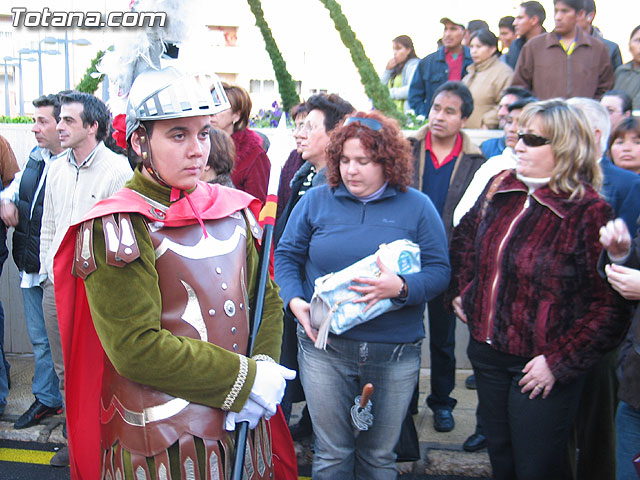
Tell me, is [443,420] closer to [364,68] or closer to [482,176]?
[482,176]

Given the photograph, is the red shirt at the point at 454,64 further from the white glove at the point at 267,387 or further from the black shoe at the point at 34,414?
the white glove at the point at 267,387

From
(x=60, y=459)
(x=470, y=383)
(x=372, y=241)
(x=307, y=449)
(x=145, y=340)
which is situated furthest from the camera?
(x=470, y=383)

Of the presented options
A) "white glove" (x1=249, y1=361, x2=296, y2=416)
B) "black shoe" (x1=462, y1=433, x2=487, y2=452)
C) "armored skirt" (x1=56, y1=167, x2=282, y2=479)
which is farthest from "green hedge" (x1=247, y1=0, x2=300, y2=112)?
"white glove" (x1=249, y1=361, x2=296, y2=416)

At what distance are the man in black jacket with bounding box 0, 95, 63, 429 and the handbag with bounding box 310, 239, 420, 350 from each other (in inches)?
101

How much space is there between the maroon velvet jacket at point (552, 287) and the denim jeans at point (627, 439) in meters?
0.24

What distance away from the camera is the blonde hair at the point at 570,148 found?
9.29ft

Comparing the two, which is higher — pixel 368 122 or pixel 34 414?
pixel 368 122

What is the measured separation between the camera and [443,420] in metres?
4.46

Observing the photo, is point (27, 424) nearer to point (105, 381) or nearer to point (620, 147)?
point (105, 381)

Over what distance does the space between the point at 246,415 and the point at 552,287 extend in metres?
1.45

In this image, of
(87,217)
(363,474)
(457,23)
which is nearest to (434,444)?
(363,474)

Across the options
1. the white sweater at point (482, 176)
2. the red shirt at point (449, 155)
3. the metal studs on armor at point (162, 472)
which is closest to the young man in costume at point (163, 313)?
the metal studs on armor at point (162, 472)

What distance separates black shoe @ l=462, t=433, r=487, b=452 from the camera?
414cm

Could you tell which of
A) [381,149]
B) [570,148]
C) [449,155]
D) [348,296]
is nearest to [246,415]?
[348,296]
